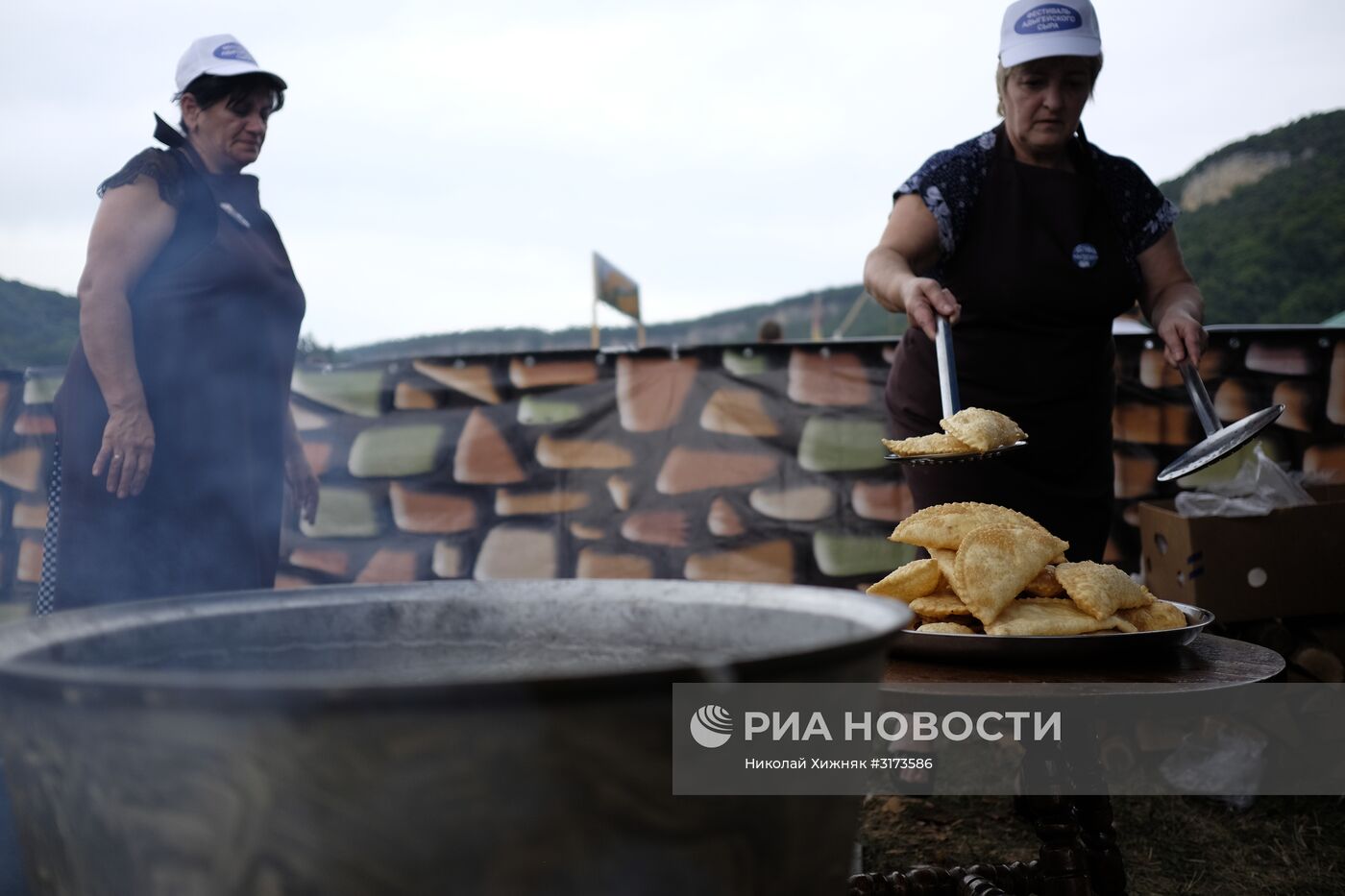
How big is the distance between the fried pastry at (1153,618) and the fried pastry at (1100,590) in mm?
11

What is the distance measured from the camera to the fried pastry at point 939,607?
1.63 metres

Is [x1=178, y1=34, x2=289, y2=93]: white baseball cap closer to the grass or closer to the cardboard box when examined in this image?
the grass

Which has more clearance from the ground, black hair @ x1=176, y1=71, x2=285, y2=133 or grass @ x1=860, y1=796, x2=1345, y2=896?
black hair @ x1=176, y1=71, x2=285, y2=133

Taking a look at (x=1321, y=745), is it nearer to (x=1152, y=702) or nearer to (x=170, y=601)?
(x=1152, y=702)

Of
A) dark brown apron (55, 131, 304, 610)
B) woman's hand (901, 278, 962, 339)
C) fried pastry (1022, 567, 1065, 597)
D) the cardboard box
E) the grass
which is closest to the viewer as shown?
fried pastry (1022, 567, 1065, 597)

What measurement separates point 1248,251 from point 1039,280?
789 cm

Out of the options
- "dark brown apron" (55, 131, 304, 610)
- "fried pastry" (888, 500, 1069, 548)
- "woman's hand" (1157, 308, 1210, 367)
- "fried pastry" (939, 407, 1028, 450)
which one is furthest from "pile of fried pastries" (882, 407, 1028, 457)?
"dark brown apron" (55, 131, 304, 610)

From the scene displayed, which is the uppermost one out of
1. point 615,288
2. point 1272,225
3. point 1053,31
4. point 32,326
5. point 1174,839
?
point 1272,225

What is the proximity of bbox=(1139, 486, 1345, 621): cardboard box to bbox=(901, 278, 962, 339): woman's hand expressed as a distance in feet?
4.42

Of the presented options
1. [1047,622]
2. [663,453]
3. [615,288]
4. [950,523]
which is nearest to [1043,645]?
[1047,622]

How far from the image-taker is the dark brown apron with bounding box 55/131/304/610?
2.62 m

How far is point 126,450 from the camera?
2580 mm

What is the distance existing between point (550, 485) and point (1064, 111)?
264 centimetres

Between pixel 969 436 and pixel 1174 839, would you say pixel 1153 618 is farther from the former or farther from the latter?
pixel 1174 839
